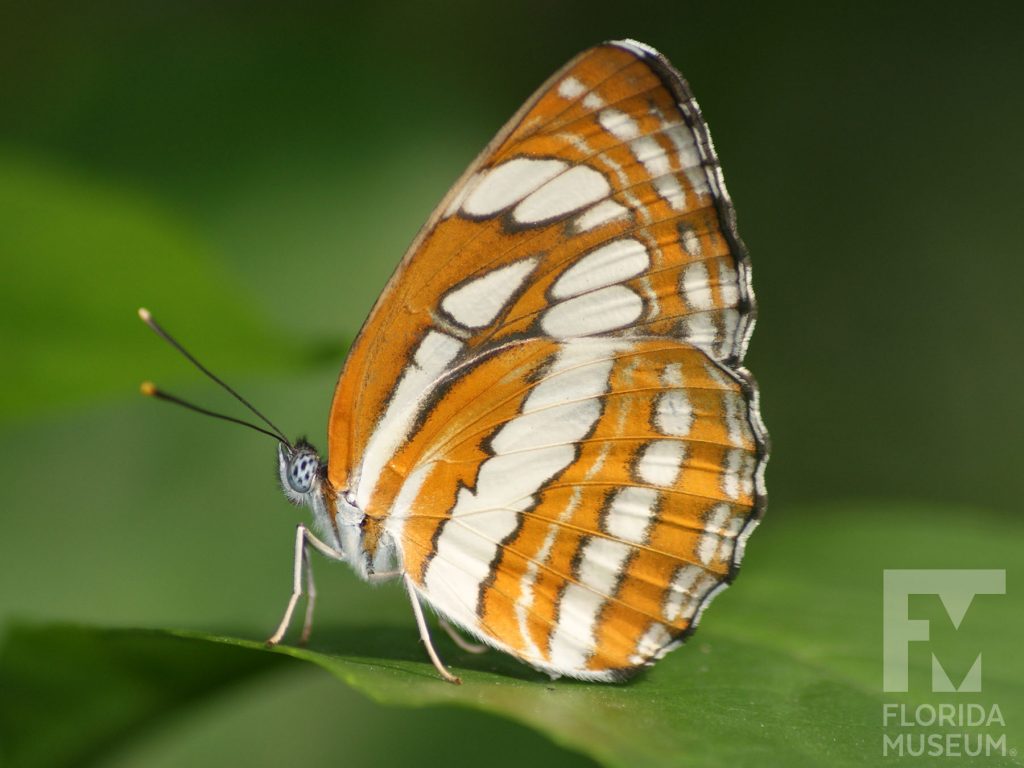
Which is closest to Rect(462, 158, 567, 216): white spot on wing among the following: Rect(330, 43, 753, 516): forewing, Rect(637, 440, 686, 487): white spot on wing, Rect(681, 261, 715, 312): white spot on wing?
Rect(330, 43, 753, 516): forewing

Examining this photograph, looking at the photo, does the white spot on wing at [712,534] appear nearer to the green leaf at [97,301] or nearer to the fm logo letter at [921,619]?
the fm logo letter at [921,619]

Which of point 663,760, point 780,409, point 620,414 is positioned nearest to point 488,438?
point 620,414

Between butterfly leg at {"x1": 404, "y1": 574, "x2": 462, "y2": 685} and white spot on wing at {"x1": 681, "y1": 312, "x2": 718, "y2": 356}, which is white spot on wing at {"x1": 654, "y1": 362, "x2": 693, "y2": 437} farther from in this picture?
butterfly leg at {"x1": 404, "y1": 574, "x2": 462, "y2": 685}

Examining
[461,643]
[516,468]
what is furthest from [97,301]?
[461,643]

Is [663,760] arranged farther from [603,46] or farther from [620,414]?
[603,46]

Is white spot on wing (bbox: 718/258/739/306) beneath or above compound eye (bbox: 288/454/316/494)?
above

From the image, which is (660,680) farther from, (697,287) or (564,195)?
(564,195)
